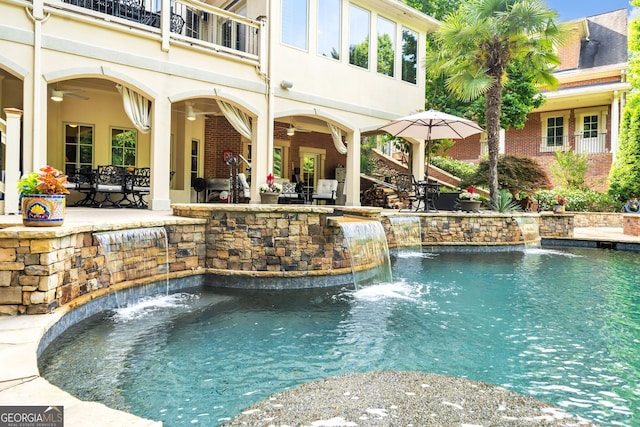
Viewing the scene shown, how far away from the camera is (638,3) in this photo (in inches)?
595

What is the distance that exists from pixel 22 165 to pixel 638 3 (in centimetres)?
1887

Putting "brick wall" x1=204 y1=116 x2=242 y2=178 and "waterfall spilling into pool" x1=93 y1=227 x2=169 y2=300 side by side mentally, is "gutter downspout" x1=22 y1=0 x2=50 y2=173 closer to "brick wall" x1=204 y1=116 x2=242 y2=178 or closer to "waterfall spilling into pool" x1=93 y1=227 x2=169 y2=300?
"waterfall spilling into pool" x1=93 y1=227 x2=169 y2=300

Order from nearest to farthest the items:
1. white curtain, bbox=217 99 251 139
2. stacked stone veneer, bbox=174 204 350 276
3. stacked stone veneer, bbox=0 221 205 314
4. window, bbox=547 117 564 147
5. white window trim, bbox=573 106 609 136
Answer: stacked stone veneer, bbox=0 221 205 314
stacked stone veneer, bbox=174 204 350 276
white curtain, bbox=217 99 251 139
white window trim, bbox=573 106 609 136
window, bbox=547 117 564 147

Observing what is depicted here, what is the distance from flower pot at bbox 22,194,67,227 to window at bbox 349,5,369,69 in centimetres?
978

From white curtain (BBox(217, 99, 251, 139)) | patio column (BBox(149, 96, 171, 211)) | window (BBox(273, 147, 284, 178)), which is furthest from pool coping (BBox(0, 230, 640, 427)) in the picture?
window (BBox(273, 147, 284, 178))

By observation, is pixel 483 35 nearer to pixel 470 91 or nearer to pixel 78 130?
pixel 470 91

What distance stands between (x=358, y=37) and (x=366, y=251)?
25.5 ft

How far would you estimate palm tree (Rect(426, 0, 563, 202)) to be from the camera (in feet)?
37.8

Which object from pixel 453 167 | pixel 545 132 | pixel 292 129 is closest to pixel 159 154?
pixel 292 129

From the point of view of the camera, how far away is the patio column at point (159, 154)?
8789 mm

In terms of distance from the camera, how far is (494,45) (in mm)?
12047

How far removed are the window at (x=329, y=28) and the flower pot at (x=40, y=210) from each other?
28.9ft

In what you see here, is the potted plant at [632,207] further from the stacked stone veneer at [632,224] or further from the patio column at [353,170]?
the patio column at [353,170]

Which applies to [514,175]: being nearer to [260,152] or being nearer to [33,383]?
[260,152]
